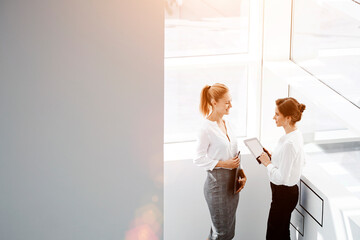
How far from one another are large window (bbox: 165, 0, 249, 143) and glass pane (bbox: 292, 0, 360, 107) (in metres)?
0.54

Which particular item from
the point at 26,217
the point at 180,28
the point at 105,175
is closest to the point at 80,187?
the point at 105,175

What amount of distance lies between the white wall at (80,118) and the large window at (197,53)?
2.54 metres

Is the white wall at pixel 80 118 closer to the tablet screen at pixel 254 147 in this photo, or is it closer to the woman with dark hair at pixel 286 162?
the woman with dark hair at pixel 286 162

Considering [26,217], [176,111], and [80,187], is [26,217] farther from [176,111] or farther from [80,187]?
[176,111]

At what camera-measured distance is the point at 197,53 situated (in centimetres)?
479

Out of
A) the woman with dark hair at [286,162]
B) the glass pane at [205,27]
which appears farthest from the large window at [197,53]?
the woman with dark hair at [286,162]

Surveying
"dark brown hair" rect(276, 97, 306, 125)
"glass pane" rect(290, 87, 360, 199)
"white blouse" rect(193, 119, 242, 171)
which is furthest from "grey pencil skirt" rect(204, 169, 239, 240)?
"glass pane" rect(290, 87, 360, 199)

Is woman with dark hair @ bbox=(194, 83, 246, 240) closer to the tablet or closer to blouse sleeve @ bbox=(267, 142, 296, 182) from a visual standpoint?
the tablet

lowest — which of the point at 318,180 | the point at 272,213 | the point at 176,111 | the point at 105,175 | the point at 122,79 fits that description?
the point at 272,213

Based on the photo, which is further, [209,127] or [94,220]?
[209,127]

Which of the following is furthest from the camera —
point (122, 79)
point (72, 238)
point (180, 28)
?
point (180, 28)

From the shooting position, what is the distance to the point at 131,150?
223 centimetres

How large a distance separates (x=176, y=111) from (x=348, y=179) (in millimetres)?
1776

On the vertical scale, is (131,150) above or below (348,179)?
above
